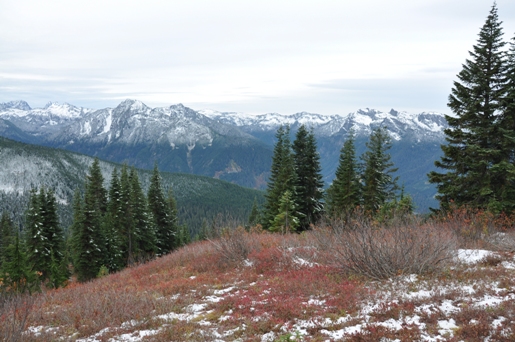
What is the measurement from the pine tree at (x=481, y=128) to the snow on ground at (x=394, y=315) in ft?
35.9

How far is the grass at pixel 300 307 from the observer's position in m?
6.23

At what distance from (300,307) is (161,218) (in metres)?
39.8

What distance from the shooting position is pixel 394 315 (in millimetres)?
6680

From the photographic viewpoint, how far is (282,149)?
114 feet

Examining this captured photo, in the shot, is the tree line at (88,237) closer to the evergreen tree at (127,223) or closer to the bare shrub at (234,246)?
the evergreen tree at (127,223)

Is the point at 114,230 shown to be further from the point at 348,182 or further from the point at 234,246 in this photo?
the point at 348,182

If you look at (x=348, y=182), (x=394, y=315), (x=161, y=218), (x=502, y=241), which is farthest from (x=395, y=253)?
(x=161, y=218)

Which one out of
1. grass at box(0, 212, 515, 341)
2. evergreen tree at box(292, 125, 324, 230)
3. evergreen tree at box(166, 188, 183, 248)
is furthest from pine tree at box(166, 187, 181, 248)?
grass at box(0, 212, 515, 341)

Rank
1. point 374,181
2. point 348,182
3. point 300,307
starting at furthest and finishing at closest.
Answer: point 348,182
point 374,181
point 300,307

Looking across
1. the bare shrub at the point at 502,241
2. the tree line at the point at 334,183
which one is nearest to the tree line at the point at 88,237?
the tree line at the point at 334,183

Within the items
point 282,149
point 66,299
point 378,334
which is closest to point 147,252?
point 282,149

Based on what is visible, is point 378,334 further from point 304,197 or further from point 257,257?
point 304,197

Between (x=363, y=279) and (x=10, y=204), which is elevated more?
(x=363, y=279)

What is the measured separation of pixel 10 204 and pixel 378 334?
224 metres
